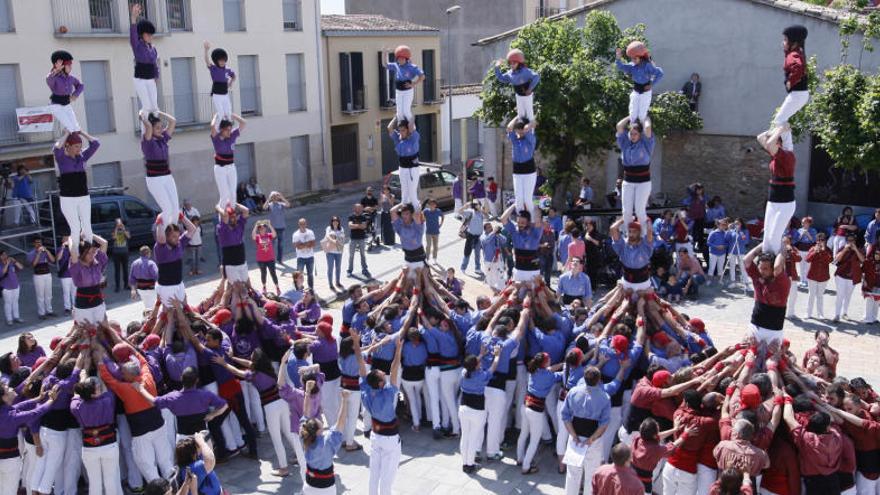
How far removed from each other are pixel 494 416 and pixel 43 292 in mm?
11191

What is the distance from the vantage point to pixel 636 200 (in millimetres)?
11914

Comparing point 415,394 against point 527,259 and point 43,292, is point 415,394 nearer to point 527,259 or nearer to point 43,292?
point 527,259

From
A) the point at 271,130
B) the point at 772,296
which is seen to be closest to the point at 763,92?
the point at 772,296

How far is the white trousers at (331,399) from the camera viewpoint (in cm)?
1185

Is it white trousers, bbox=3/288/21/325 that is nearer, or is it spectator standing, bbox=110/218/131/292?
white trousers, bbox=3/288/21/325

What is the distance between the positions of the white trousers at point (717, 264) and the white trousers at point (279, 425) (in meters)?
11.4

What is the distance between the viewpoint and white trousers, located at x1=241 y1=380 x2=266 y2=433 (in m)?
12.1

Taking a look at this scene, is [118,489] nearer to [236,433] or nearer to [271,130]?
[236,433]

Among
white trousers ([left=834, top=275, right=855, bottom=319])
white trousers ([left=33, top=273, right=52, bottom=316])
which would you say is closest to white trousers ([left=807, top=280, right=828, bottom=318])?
white trousers ([left=834, top=275, right=855, bottom=319])

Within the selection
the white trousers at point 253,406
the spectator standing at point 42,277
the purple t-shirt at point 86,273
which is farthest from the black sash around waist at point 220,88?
the spectator standing at point 42,277

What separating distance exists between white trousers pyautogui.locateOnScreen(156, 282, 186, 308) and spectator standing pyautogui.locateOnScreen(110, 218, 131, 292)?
6789 mm

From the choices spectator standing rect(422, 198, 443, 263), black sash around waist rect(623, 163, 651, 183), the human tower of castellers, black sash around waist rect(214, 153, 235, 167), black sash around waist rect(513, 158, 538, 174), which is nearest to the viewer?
the human tower of castellers

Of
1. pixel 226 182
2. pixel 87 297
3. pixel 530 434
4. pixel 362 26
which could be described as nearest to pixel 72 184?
pixel 87 297

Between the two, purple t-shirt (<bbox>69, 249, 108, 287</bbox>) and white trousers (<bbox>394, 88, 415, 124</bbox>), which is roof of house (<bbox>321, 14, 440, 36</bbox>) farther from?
purple t-shirt (<bbox>69, 249, 108, 287</bbox>)
